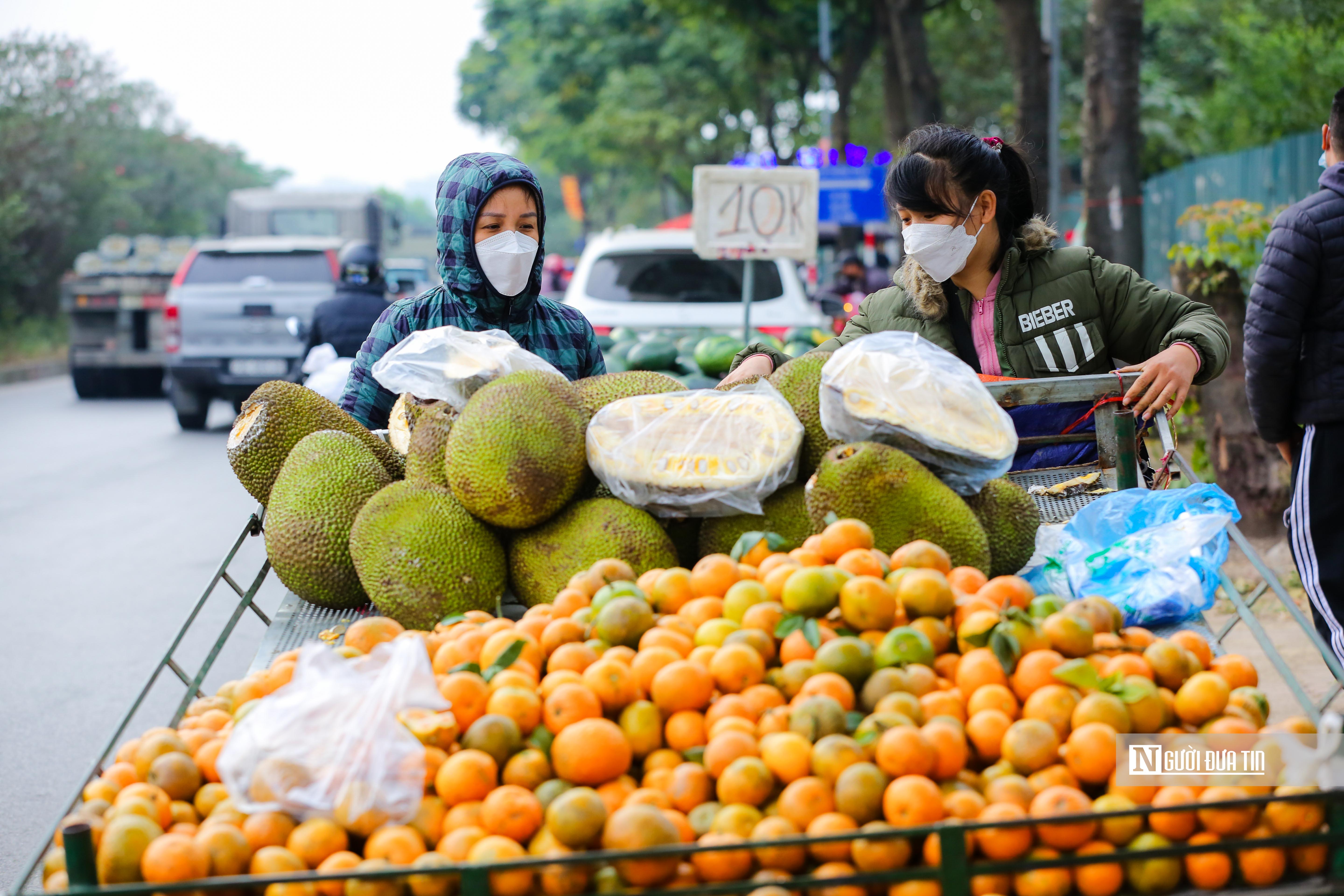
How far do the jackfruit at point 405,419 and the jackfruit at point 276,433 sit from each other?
0.05m

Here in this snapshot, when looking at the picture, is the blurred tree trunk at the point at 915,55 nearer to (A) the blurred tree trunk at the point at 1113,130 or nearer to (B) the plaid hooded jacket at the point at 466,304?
(A) the blurred tree trunk at the point at 1113,130

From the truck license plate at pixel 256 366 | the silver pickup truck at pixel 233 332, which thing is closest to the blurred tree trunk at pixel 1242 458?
the silver pickup truck at pixel 233 332

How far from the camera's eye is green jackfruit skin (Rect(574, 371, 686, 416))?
107 inches

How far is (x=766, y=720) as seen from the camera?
178cm

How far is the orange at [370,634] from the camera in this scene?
6.92 feet

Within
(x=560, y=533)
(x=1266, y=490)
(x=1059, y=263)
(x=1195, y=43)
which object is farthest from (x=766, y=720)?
(x=1195, y=43)

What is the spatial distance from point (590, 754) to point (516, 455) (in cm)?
80

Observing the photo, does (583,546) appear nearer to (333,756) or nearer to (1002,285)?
(333,756)

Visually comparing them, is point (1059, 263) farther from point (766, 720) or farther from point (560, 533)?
point (766, 720)

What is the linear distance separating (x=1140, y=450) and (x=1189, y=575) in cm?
81

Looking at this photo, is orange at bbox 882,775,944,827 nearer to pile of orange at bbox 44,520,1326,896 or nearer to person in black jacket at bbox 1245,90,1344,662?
pile of orange at bbox 44,520,1326,896

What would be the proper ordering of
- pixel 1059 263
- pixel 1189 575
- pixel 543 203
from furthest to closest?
pixel 543 203
pixel 1059 263
pixel 1189 575

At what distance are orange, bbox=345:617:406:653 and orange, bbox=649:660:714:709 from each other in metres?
0.54

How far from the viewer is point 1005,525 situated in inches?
96.0
